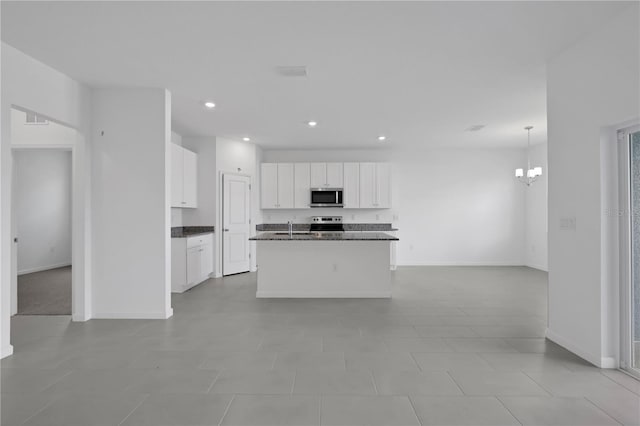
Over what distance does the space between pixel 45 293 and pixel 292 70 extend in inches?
204

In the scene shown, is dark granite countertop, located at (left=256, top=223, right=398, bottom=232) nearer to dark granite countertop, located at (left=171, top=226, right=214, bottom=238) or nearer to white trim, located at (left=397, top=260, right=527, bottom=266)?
white trim, located at (left=397, top=260, right=527, bottom=266)

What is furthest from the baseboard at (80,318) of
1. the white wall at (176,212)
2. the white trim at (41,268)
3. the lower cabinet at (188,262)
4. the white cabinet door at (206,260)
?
the white trim at (41,268)

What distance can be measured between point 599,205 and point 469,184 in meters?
5.60

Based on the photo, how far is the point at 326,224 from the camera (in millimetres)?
8305

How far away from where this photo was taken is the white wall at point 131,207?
417 cm

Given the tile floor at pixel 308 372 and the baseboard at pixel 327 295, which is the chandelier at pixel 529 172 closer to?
the tile floor at pixel 308 372

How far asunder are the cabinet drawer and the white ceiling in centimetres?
200

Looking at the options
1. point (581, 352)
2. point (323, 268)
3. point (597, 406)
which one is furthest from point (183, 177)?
point (597, 406)

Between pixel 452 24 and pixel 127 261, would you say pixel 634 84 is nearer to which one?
pixel 452 24

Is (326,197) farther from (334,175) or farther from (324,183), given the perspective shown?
(334,175)

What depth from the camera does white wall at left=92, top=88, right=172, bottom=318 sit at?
417cm

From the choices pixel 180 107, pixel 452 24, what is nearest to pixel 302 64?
pixel 452 24

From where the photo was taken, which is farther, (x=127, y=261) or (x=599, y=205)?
(x=127, y=261)

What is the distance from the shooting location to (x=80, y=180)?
163 inches
